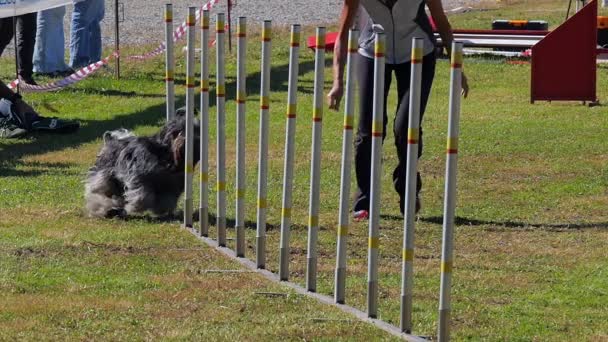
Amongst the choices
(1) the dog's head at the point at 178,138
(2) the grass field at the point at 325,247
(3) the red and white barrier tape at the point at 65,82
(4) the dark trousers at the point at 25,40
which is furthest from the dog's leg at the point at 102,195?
(4) the dark trousers at the point at 25,40

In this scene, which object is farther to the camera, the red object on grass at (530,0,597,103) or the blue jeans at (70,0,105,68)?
the blue jeans at (70,0,105,68)

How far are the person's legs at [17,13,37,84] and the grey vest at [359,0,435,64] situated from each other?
24.9 feet

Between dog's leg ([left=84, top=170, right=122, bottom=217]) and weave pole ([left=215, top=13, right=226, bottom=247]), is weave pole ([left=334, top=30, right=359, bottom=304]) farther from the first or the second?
dog's leg ([left=84, top=170, right=122, bottom=217])

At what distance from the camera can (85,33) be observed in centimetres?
1802

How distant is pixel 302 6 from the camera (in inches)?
1129

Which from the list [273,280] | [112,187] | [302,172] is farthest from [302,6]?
[273,280]

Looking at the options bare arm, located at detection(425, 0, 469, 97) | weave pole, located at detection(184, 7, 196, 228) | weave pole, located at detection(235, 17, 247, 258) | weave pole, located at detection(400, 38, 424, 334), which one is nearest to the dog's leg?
weave pole, located at detection(184, 7, 196, 228)

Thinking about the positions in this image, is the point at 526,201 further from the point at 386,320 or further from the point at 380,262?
the point at 386,320

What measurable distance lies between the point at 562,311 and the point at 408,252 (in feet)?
3.77

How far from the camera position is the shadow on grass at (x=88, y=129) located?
11805mm

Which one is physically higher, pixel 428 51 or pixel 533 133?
pixel 428 51

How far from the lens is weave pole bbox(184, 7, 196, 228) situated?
855cm

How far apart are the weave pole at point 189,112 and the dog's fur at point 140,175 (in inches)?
7.4

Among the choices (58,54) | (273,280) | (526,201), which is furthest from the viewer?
(58,54)
